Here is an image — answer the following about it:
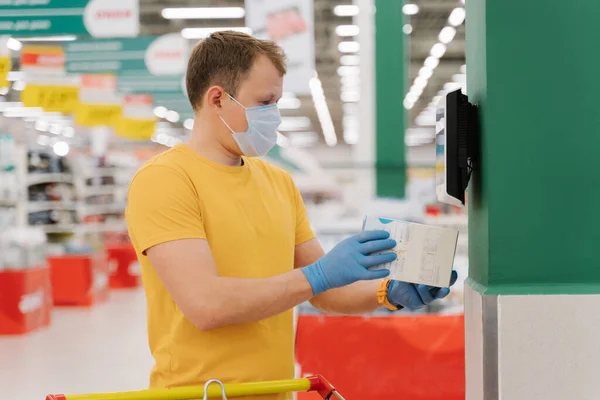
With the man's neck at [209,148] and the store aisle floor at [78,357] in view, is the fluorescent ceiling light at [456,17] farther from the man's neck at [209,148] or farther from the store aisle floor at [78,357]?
the man's neck at [209,148]

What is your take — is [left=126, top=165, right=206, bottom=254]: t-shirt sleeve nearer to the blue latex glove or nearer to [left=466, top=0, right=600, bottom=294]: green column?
the blue latex glove

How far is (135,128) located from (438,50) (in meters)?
8.31

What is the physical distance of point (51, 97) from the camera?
37.7ft

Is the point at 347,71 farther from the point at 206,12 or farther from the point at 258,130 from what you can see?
the point at 258,130

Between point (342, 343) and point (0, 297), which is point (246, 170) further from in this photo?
point (0, 297)

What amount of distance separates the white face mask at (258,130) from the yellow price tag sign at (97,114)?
1066cm

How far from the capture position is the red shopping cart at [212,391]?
6.18 feet

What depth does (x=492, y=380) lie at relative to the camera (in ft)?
6.43

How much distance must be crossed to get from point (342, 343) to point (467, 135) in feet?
7.43

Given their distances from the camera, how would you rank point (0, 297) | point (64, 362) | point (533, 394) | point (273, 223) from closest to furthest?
point (533, 394)
point (273, 223)
point (64, 362)
point (0, 297)

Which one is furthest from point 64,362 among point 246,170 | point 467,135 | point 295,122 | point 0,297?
point 295,122

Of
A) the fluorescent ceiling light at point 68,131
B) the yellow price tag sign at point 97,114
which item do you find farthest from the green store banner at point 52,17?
the fluorescent ceiling light at point 68,131

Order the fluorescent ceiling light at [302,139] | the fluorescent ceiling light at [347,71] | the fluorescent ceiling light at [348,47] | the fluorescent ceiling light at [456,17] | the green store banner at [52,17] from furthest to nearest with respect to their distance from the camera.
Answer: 1. the fluorescent ceiling light at [302,139]
2. the fluorescent ceiling light at [347,71]
3. the fluorescent ceiling light at [348,47]
4. the fluorescent ceiling light at [456,17]
5. the green store banner at [52,17]

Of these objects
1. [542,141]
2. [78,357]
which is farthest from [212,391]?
[78,357]
